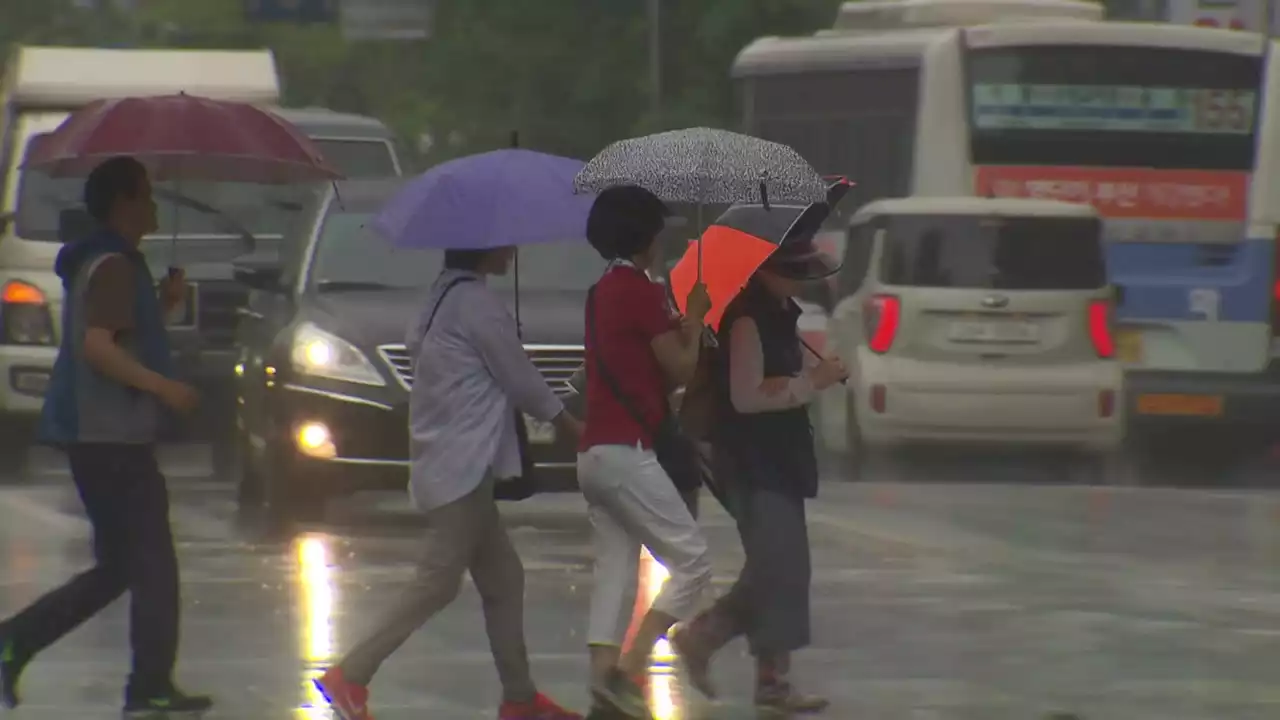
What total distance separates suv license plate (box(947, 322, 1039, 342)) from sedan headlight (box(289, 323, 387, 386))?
193 inches

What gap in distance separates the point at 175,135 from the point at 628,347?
1927 mm

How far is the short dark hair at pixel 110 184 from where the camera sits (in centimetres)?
907

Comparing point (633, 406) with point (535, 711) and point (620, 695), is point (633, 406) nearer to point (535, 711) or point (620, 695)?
point (620, 695)

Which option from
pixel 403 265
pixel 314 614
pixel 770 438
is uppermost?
pixel 770 438

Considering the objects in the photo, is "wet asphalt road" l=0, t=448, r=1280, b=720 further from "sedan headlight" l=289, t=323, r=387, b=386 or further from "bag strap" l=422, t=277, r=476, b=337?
"bag strap" l=422, t=277, r=476, b=337

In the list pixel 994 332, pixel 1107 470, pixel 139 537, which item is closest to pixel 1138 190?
pixel 1107 470

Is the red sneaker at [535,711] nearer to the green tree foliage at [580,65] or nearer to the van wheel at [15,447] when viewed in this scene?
the van wheel at [15,447]

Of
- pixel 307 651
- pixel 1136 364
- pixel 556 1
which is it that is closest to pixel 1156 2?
pixel 556 1

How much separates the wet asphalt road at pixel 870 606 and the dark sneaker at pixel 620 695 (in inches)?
22.2

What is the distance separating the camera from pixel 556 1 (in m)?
42.7

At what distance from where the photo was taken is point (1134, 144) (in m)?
20.9

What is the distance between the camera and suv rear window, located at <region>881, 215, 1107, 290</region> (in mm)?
18578

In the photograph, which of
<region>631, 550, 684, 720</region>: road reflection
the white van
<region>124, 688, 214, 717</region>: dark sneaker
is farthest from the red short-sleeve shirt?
the white van

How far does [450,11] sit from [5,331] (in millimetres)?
26428
